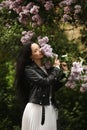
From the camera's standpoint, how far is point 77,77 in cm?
678

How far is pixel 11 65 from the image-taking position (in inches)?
388

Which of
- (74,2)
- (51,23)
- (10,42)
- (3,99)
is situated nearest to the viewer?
(74,2)

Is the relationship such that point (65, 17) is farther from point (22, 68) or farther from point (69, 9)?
point (22, 68)

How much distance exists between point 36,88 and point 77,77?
19.8 inches

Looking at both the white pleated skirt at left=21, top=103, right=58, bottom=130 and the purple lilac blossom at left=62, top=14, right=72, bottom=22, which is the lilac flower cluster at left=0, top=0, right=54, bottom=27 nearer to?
the purple lilac blossom at left=62, top=14, right=72, bottom=22

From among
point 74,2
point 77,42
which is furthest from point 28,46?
point 77,42

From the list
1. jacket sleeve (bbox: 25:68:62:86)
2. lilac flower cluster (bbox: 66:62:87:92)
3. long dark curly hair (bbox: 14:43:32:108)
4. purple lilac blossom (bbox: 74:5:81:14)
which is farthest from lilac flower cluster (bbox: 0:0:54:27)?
jacket sleeve (bbox: 25:68:62:86)

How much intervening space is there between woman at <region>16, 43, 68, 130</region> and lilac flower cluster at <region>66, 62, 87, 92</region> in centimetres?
12

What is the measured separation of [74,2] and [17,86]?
4.89 feet

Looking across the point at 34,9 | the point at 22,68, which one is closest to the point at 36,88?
the point at 22,68

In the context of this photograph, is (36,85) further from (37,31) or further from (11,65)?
(11,65)

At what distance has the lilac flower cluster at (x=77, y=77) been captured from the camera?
6703mm

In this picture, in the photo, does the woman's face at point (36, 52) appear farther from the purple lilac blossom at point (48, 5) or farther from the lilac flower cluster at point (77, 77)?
the purple lilac blossom at point (48, 5)

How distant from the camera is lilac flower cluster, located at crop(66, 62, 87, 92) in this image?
6703 mm
